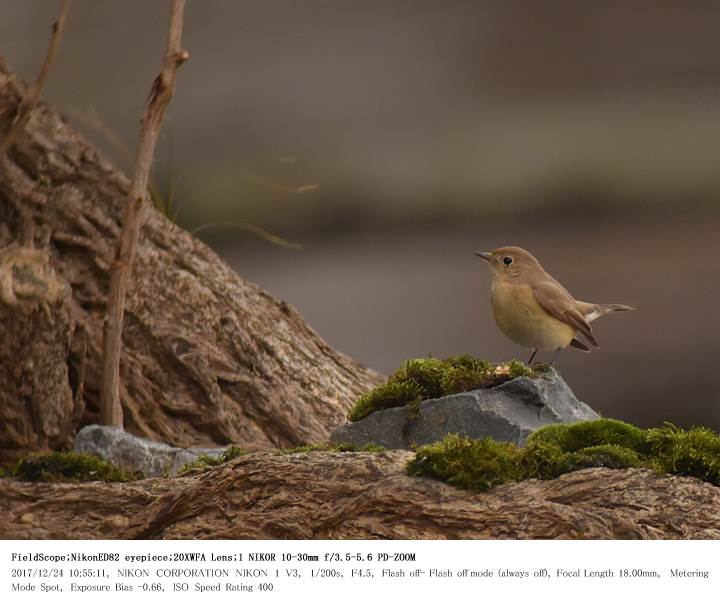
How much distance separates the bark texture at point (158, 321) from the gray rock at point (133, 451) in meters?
0.46

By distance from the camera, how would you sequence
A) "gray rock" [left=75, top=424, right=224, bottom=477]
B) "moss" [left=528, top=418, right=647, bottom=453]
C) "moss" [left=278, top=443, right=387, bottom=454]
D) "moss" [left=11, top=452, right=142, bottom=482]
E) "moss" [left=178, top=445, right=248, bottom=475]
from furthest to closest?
"gray rock" [left=75, top=424, right=224, bottom=477] < "moss" [left=178, top=445, right=248, bottom=475] < "moss" [left=11, top=452, right=142, bottom=482] < "moss" [left=278, top=443, right=387, bottom=454] < "moss" [left=528, top=418, right=647, bottom=453]

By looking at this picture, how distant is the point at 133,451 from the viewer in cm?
612

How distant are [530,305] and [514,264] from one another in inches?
10.0

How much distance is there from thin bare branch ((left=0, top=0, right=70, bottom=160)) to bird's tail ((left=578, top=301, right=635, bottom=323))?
3.39 meters

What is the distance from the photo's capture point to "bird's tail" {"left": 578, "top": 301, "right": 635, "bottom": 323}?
616 centimetres

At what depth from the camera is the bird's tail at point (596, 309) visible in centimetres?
616

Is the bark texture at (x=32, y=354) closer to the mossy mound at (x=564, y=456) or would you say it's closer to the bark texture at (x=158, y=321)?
the bark texture at (x=158, y=321)

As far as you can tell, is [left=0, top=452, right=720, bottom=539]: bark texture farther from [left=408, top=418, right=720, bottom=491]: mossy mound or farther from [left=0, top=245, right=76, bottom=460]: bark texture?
[left=0, top=245, right=76, bottom=460]: bark texture

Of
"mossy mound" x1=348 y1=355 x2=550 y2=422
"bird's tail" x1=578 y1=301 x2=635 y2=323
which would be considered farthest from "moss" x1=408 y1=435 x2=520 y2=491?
"bird's tail" x1=578 y1=301 x2=635 y2=323

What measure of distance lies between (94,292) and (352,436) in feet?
7.89

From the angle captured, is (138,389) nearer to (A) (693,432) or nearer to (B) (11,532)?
(B) (11,532)

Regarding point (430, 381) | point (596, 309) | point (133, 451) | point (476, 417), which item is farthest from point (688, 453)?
point (133, 451)
